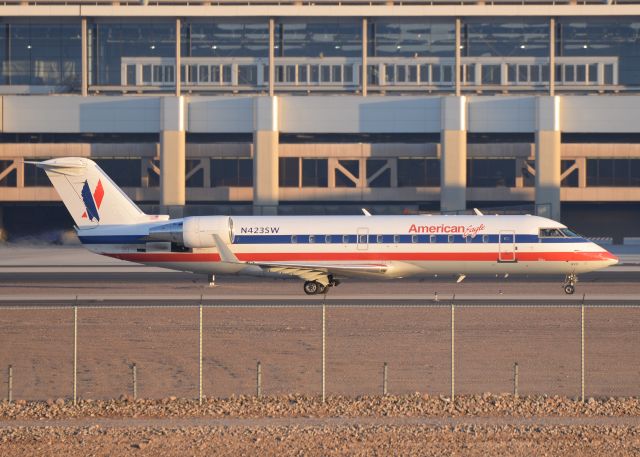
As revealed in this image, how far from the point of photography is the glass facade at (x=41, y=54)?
88.3m

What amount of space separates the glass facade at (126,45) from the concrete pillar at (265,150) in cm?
1398

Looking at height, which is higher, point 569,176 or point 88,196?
point 569,176

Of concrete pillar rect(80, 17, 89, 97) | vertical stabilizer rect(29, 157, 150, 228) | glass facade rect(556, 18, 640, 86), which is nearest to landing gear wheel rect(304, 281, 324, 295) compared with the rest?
A: vertical stabilizer rect(29, 157, 150, 228)

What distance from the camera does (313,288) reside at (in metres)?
41.4

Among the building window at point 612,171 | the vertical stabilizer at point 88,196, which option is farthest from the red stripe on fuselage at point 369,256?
the building window at point 612,171

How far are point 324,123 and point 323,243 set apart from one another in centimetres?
3802

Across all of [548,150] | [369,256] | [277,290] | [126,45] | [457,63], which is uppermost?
[126,45]

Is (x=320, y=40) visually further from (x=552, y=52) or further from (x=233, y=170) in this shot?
(x=552, y=52)

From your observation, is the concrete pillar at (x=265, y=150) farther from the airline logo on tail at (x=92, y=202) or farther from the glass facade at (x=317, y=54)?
the airline logo on tail at (x=92, y=202)

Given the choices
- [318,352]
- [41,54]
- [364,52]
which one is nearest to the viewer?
[318,352]

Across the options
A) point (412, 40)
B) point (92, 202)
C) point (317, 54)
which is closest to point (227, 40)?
point (317, 54)

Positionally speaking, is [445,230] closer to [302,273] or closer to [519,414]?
[302,273]

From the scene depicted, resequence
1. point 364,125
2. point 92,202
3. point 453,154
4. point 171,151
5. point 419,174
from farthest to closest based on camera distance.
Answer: point 419,174
point 364,125
point 171,151
point 453,154
point 92,202

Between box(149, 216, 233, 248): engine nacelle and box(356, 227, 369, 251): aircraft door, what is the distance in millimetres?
4993
